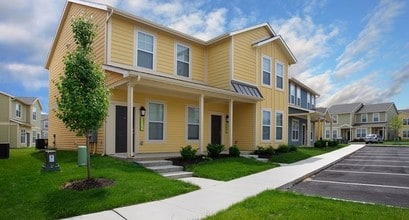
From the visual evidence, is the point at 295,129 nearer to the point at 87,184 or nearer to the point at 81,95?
the point at 87,184

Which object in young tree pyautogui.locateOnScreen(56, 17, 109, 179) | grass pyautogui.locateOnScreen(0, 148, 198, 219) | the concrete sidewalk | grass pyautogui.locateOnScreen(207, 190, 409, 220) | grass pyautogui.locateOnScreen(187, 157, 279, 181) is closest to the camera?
grass pyautogui.locateOnScreen(207, 190, 409, 220)

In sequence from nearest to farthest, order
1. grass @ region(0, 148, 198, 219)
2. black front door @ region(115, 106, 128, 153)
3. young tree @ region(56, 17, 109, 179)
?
grass @ region(0, 148, 198, 219), young tree @ region(56, 17, 109, 179), black front door @ region(115, 106, 128, 153)

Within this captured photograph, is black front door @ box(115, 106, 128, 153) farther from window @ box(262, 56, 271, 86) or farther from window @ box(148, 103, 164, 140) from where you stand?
window @ box(262, 56, 271, 86)

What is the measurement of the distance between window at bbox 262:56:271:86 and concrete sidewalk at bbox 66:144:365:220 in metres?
9.65

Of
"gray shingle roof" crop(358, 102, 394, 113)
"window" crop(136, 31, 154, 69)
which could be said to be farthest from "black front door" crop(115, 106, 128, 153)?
"gray shingle roof" crop(358, 102, 394, 113)

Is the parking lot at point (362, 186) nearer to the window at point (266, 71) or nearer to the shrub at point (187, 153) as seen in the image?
the shrub at point (187, 153)

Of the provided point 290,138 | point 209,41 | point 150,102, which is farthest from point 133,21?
point 290,138

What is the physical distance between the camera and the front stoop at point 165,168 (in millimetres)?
10648

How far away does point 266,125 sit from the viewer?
19484 millimetres

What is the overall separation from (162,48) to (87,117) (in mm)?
8342

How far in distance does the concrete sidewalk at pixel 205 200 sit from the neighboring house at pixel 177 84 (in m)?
4.13

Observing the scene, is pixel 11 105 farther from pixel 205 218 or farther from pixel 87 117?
pixel 205 218

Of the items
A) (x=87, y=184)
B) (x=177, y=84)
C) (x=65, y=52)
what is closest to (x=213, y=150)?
(x=177, y=84)

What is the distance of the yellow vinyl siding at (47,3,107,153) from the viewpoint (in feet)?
45.8
